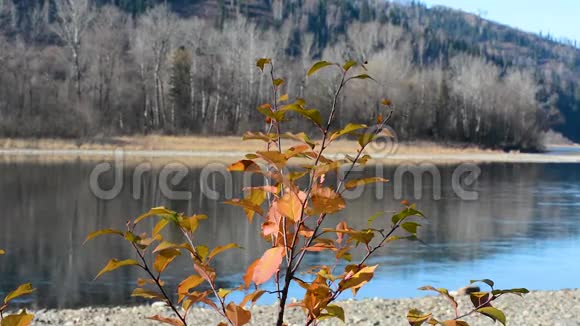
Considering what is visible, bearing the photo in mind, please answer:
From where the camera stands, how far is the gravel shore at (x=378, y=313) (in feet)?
21.9

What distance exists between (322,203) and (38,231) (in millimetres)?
13037

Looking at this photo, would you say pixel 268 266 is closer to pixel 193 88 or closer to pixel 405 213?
pixel 405 213

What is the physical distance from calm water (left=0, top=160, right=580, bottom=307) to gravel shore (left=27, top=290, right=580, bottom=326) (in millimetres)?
988

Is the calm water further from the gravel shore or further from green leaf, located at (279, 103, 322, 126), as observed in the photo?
green leaf, located at (279, 103, 322, 126)

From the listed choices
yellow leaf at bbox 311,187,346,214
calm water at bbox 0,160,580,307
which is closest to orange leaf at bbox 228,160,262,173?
yellow leaf at bbox 311,187,346,214

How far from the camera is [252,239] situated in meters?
13.5

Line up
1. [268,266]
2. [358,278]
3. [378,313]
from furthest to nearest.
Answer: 1. [378,313]
2. [358,278]
3. [268,266]

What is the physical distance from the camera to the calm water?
9.59m

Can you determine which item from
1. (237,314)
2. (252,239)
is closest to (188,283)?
(237,314)

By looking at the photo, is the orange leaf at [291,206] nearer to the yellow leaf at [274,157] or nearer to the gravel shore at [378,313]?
the yellow leaf at [274,157]

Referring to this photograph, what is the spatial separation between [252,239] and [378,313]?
6564 mm

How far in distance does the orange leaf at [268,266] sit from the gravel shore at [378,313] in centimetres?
473

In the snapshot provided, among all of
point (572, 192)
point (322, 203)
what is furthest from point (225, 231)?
point (572, 192)

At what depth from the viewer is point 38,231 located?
546 inches
